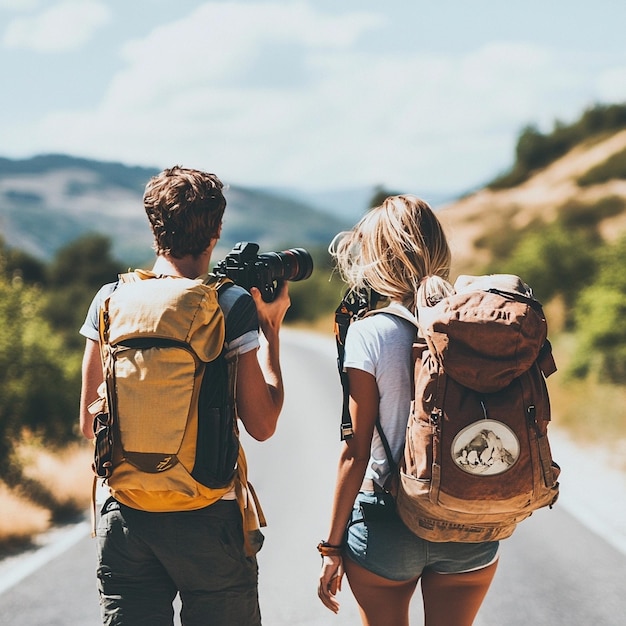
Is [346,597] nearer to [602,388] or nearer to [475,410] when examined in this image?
[475,410]

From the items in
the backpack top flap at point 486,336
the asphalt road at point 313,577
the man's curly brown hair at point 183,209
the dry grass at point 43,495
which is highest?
the man's curly brown hair at point 183,209

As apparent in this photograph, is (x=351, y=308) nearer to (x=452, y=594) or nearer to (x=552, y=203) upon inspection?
(x=452, y=594)

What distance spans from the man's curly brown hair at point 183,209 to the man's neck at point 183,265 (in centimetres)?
2

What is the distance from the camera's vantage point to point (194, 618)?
2.60 meters

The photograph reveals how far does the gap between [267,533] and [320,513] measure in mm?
749

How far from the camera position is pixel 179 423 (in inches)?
100

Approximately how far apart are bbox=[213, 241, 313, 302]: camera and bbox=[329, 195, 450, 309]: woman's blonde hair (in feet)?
0.82

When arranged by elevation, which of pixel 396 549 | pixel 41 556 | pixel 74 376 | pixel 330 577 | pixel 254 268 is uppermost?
pixel 254 268

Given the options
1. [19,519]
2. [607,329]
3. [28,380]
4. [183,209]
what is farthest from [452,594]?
[607,329]

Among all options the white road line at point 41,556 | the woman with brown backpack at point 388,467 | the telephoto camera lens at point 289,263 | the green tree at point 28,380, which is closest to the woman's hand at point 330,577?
the woman with brown backpack at point 388,467

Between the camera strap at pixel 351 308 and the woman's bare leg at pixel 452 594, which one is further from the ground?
the camera strap at pixel 351 308

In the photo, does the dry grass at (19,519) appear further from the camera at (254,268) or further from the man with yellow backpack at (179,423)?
the camera at (254,268)

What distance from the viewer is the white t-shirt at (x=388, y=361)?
8.94 ft

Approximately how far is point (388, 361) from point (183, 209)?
0.71 meters
